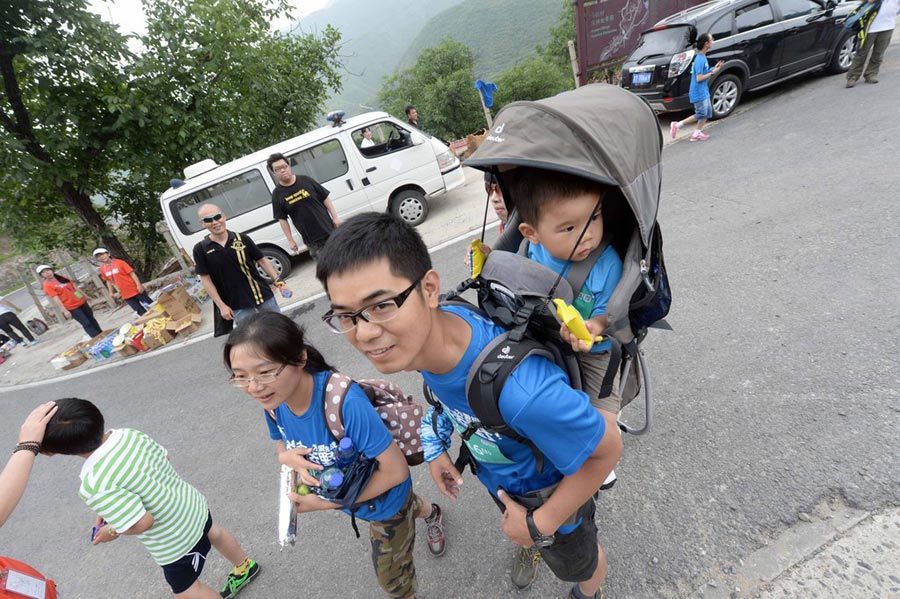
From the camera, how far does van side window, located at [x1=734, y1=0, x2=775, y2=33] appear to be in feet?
23.6

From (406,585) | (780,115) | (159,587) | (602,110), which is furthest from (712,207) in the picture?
(159,587)

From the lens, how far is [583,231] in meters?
1.36

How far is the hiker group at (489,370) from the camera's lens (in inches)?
43.4

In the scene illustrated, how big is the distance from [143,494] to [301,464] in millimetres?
796

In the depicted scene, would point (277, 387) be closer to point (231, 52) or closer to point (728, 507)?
point (728, 507)

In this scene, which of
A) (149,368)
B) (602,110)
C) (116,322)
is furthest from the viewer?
(116,322)

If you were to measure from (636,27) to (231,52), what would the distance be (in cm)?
925

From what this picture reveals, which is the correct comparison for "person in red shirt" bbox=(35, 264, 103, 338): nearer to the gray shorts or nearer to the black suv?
the gray shorts

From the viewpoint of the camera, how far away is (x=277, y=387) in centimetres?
153

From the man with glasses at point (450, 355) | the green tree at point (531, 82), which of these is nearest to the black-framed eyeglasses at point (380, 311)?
the man with glasses at point (450, 355)

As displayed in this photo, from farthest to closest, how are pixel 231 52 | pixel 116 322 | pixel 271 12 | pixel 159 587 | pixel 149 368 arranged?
pixel 271 12
pixel 231 52
pixel 116 322
pixel 149 368
pixel 159 587

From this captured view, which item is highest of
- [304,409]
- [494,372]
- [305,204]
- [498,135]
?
[498,135]

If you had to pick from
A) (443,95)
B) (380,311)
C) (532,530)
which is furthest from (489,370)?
(443,95)

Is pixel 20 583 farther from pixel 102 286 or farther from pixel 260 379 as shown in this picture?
pixel 102 286
